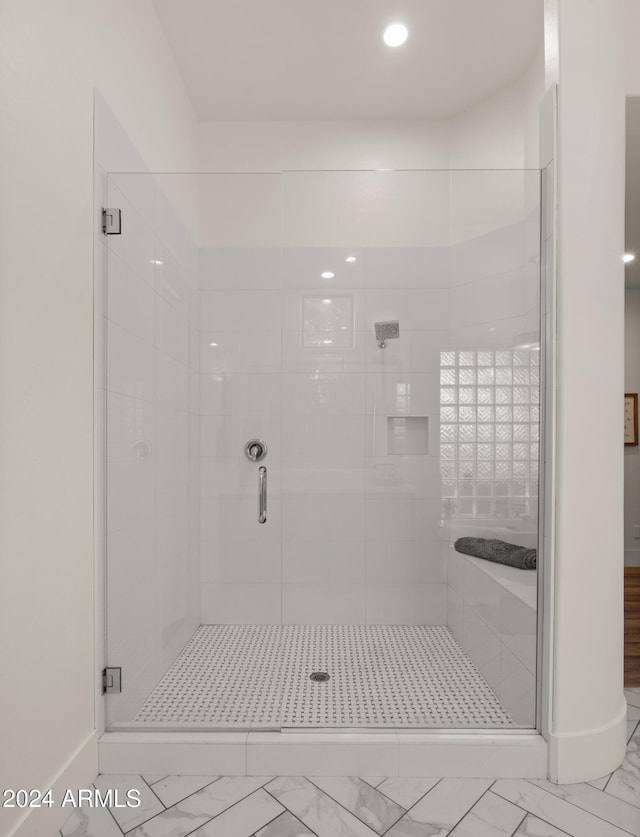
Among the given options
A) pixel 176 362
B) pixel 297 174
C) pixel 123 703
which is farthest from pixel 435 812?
pixel 297 174

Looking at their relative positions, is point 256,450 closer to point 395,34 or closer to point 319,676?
point 319,676

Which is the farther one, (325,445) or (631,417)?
(631,417)

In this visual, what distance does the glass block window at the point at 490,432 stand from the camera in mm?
1826

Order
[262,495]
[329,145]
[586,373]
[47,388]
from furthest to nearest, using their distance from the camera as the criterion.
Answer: [329,145] < [262,495] < [586,373] < [47,388]

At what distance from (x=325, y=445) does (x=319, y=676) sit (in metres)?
0.91

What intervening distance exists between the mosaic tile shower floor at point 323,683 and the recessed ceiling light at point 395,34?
2.64m

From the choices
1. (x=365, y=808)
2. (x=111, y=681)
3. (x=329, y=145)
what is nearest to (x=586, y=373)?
(x=365, y=808)

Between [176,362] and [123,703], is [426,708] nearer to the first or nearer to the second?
[123,703]

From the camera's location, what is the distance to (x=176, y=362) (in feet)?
7.00

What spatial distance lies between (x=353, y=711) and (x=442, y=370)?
1337 mm

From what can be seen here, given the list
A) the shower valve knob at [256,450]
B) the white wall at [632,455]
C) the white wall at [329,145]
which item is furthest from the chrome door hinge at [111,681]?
the white wall at [632,455]

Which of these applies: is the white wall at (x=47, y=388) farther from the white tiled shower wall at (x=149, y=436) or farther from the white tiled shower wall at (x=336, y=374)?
the white tiled shower wall at (x=336, y=374)

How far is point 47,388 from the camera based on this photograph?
4.50ft

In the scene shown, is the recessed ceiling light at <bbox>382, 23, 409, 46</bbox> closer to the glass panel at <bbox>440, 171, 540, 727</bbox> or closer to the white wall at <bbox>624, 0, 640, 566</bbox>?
the glass panel at <bbox>440, 171, 540, 727</bbox>
